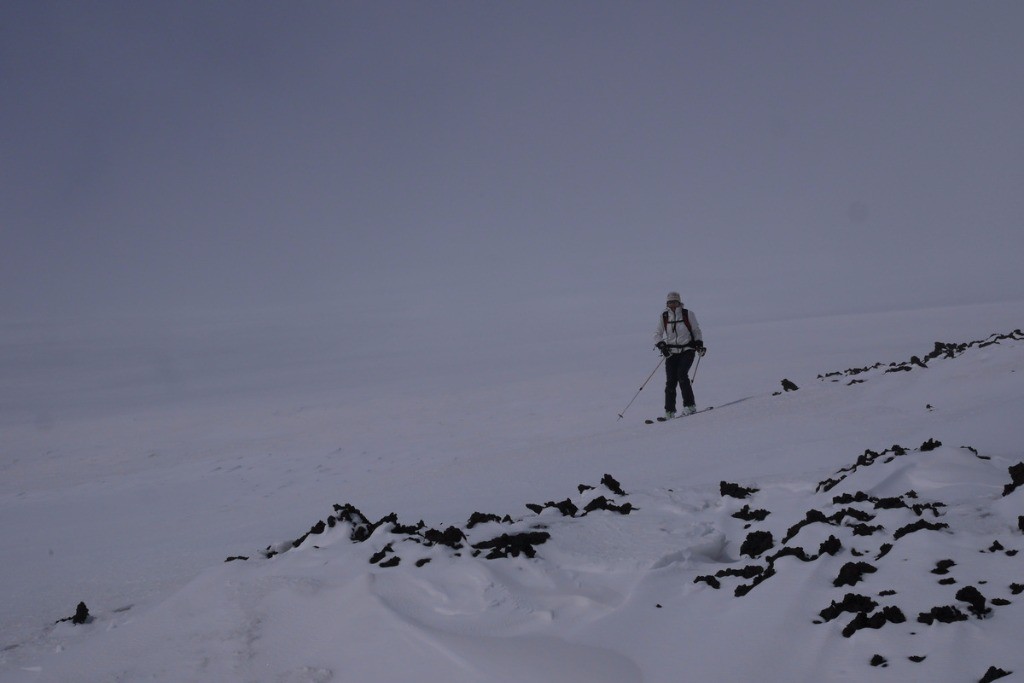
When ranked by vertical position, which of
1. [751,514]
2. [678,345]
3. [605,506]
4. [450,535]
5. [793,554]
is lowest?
[751,514]

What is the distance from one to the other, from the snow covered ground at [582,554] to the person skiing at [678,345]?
35.9 inches

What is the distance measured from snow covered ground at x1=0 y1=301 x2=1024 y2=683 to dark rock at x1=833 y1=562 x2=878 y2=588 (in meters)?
0.01

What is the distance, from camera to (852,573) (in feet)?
12.4

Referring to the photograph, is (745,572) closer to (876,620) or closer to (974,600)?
(876,620)

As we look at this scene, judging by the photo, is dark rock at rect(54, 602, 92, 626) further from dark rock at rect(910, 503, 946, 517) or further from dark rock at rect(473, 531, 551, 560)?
dark rock at rect(910, 503, 946, 517)

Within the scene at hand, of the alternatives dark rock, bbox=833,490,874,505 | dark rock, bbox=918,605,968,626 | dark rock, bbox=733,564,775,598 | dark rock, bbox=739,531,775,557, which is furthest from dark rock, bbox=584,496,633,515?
dark rock, bbox=918,605,968,626

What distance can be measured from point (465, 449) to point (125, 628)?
7.96m

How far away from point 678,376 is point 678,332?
813 millimetres

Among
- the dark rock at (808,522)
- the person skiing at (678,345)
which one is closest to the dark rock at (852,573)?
the dark rock at (808,522)

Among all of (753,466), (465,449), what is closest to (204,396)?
(465,449)

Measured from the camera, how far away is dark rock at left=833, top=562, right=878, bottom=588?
3758 millimetres

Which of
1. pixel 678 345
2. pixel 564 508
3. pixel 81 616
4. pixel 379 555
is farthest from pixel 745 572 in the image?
pixel 678 345

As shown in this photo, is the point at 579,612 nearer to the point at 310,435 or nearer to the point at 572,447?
the point at 572,447

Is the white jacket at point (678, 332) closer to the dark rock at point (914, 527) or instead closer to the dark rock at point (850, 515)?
the dark rock at point (850, 515)
